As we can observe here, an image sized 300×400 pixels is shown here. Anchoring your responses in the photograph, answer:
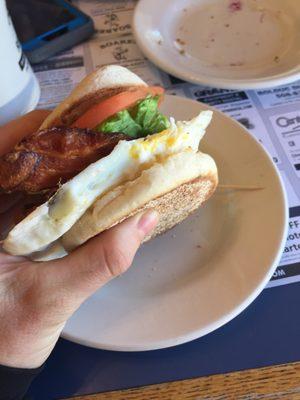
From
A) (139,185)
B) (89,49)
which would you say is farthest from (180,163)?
(89,49)

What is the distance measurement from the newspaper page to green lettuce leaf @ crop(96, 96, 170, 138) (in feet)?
1.23

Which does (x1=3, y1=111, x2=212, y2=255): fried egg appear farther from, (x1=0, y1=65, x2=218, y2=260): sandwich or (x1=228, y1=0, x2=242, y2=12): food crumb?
(x1=228, y1=0, x2=242, y2=12): food crumb

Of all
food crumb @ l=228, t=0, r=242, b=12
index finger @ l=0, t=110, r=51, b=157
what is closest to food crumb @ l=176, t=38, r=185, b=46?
food crumb @ l=228, t=0, r=242, b=12

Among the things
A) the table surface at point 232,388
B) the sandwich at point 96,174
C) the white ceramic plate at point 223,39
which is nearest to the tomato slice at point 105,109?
the sandwich at point 96,174

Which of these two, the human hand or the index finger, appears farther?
the index finger

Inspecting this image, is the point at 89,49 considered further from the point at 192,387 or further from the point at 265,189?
the point at 192,387

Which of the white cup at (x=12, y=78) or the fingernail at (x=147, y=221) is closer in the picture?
the fingernail at (x=147, y=221)

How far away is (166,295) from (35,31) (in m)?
1.01

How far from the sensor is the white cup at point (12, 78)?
3.44ft

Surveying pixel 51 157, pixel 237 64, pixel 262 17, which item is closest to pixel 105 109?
pixel 51 157

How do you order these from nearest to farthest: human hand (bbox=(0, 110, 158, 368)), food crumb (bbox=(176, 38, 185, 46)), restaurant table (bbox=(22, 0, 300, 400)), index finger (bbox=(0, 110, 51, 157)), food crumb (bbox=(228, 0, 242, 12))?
human hand (bbox=(0, 110, 158, 368)) < restaurant table (bbox=(22, 0, 300, 400)) < index finger (bbox=(0, 110, 51, 157)) < food crumb (bbox=(176, 38, 185, 46)) < food crumb (bbox=(228, 0, 242, 12))

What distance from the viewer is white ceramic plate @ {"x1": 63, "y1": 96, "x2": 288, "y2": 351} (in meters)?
0.79

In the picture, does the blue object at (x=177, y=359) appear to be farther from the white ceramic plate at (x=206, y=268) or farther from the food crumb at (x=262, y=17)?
the food crumb at (x=262, y=17)

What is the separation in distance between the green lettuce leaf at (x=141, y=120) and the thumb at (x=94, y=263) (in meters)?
0.22
